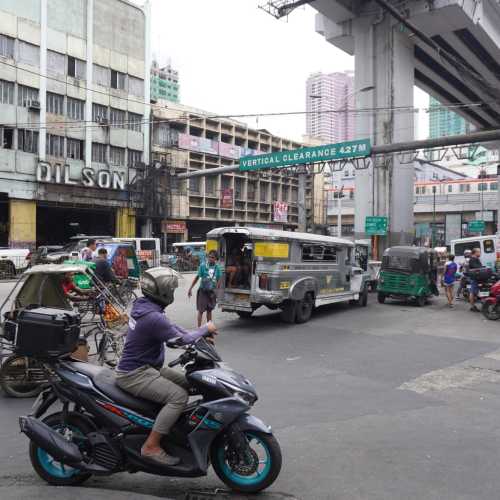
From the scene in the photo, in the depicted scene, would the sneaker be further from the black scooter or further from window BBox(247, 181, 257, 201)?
window BBox(247, 181, 257, 201)

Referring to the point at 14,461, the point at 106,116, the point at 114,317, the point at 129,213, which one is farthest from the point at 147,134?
the point at 14,461

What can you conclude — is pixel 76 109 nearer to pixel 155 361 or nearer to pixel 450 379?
pixel 450 379

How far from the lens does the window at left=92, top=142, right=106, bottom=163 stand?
122 ft

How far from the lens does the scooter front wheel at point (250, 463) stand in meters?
3.77

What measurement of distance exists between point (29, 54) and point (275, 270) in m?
29.2

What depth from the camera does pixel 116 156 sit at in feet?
128

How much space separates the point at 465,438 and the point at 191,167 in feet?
139

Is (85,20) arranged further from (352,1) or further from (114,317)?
(114,317)

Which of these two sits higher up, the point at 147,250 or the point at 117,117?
the point at 117,117

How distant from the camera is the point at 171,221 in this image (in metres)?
44.2

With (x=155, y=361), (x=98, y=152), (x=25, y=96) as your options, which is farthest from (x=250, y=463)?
(x=98, y=152)

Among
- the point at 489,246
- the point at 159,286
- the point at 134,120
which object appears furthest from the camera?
the point at 134,120

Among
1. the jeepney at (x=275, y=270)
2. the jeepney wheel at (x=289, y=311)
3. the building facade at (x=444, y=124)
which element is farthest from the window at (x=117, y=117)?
the building facade at (x=444, y=124)

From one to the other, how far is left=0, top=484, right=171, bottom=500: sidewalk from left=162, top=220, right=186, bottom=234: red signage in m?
39.9
